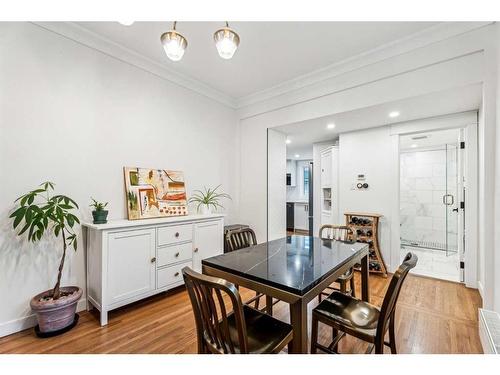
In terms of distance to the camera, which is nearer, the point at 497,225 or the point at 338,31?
the point at 497,225

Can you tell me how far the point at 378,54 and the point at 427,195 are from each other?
3832 millimetres

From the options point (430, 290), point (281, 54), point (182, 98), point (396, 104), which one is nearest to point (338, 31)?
point (281, 54)

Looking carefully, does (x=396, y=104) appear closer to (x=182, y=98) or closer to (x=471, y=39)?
(x=471, y=39)

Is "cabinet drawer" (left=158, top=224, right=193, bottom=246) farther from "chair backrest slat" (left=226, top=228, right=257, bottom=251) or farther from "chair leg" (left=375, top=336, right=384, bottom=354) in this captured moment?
"chair leg" (left=375, top=336, right=384, bottom=354)

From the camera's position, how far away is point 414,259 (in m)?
1.35

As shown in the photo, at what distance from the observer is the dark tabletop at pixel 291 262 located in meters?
1.27

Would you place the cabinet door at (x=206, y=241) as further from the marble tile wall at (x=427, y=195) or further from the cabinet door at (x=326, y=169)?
the marble tile wall at (x=427, y=195)

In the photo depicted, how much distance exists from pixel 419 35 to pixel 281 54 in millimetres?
1399

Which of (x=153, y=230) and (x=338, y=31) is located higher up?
(x=338, y=31)

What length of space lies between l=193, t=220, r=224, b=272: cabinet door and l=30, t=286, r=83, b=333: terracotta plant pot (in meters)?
1.23

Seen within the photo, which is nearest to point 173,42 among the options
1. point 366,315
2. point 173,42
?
point 173,42

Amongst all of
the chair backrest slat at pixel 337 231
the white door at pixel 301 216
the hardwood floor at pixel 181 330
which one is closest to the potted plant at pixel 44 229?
the hardwood floor at pixel 181 330

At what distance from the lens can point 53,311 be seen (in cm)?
188

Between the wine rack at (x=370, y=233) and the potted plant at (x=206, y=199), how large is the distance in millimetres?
2092
